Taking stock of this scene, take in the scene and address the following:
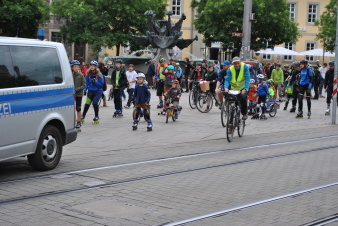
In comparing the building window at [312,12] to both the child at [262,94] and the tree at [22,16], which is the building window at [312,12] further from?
the child at [262,94]

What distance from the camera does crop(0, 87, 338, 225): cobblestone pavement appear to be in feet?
24.0

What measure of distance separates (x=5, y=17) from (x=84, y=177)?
40677 millimetres

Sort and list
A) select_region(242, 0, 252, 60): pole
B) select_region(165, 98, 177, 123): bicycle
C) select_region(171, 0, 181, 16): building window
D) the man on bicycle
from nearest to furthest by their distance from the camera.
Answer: the man on bicycle → select_region(165, 98, 177, 123): bicycle → select_region(242, 0, 252, 60): pole → select_region(171, 0, 181, 16): building window

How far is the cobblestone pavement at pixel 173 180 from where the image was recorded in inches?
288

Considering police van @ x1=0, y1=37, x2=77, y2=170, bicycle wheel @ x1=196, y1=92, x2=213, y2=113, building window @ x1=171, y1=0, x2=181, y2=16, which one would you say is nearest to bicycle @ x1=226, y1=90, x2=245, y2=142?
police van @ x1=0, y1=37, x2=77, y2=170

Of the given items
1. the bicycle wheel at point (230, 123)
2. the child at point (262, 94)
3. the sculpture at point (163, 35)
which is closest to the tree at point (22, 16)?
the sculpture at point (163, 35)

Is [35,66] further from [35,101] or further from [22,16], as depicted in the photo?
Result: [22,16]

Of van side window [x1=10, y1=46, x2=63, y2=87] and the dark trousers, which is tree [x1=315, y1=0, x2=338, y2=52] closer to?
the dark trousers

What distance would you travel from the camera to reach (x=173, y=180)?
960cm

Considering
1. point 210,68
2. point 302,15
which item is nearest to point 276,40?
point 302,15

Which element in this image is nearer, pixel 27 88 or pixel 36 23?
pixel 27 88

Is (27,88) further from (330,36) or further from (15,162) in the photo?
(330,36)

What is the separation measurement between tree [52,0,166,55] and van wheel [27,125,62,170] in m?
37.6

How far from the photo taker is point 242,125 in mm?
15492
